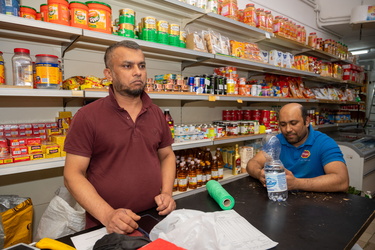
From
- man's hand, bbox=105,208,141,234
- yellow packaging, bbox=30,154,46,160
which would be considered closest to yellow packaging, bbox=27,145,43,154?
yellow packaging, bbox=30,154,46,160

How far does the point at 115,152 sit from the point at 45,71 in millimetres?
884

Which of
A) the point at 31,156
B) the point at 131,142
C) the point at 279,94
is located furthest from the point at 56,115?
the point at 279,94

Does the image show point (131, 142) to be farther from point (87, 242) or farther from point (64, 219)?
point (64, 219)

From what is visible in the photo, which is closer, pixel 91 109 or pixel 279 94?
pixel 91 109

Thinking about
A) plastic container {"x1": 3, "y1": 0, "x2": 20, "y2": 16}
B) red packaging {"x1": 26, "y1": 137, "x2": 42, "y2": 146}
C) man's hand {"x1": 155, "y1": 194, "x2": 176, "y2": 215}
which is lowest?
man's hand {"x1": 155, "y1": 194, "x2": 176, "y2": 215}

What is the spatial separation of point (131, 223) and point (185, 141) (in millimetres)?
1646

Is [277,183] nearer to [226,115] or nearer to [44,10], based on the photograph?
[44,10]

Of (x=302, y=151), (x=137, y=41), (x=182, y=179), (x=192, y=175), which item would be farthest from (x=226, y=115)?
(x=137, y=41)

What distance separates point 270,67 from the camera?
3.53m

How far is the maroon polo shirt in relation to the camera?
1396 mm

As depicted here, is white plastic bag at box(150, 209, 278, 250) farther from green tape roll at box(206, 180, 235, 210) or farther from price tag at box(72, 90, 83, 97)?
price tag at box(72, 90, 83, 97)

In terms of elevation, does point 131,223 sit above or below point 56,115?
below

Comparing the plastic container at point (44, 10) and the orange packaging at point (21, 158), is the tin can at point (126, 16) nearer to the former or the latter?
the plastic container at point (44, 10)

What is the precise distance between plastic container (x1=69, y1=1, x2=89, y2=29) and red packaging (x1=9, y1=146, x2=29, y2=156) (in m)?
1.01
